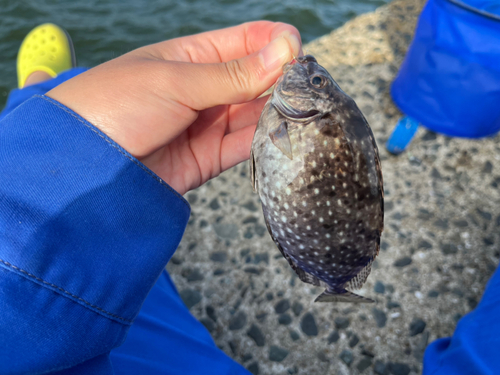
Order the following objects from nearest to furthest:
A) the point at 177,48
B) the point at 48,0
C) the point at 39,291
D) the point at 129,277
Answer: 1. the point at 39,291
2. the point at 129,277
3. the point at 177,48
4. the point at 48,0

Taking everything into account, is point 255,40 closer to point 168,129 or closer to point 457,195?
point 168,129

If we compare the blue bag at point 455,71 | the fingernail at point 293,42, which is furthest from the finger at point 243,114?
the blue bag at point 455,71

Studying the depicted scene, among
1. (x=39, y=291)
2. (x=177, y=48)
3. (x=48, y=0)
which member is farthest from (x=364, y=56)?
(x=48, y=0)

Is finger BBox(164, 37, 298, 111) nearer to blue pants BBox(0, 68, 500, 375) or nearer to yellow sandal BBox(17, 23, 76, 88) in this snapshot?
blue pants BBox(0, 68, 500, 375)

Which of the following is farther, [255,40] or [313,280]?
[255,40]

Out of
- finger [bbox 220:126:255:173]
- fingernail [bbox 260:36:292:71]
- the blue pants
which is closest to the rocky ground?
the blue pants

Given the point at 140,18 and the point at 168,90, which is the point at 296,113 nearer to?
the point at 168,90

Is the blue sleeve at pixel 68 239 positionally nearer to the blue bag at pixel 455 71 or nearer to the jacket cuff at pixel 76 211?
the jacket cuff at pixel 76 211
